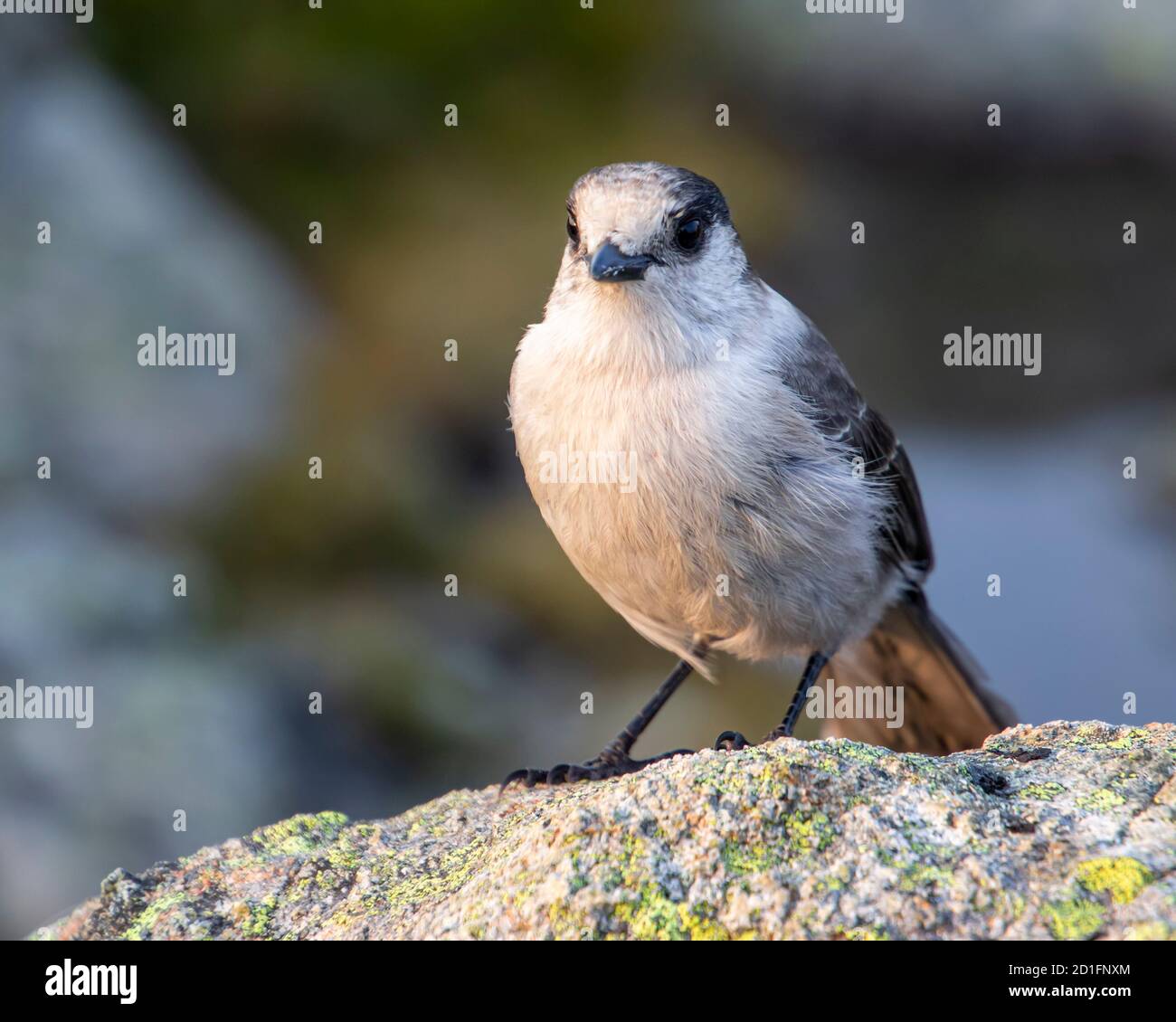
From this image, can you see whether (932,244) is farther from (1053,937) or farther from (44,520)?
(1053,937)

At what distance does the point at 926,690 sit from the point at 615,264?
2.52m

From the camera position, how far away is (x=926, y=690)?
5.66 metres

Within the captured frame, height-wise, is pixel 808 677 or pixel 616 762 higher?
pixel 808 677

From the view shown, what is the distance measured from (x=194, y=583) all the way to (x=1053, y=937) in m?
6.39

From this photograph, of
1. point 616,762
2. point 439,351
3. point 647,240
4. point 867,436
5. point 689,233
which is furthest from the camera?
point 439,351

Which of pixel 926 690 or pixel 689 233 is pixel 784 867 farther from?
pixel 926 690

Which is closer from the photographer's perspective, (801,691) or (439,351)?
(801,691)

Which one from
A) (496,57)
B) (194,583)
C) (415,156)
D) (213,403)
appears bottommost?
(194,583)

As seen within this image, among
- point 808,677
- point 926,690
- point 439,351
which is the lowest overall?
point 926,690

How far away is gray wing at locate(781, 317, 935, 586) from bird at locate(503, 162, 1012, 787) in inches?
0.7

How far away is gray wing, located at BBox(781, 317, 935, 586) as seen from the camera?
478 cm

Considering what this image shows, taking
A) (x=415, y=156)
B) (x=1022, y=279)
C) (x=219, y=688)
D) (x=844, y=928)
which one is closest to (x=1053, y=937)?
(x=844, y=928)

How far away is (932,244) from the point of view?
10.6 metres

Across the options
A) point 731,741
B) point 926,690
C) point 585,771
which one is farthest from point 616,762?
point 926,690
